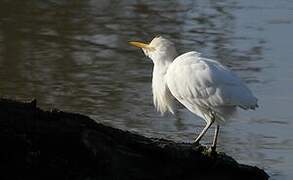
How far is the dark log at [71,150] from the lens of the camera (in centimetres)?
643

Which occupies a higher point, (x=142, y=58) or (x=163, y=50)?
(x=163, y=50)

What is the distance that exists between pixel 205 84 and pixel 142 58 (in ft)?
14.6

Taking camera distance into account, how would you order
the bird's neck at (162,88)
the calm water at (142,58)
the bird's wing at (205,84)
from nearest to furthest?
the bird's wing at (205,84) → the bird's neck at (162,88) → the calm water at (142,58)

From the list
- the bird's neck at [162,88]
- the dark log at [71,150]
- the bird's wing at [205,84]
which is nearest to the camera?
the dark log at [71,150]

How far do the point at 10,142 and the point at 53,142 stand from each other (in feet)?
1.01

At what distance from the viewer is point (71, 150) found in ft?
21.6

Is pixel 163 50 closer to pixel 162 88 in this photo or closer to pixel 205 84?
pixel 162 88

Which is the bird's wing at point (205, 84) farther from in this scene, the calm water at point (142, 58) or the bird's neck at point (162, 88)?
the calm water at point (142, 58)

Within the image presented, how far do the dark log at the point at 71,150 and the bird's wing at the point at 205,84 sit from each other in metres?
0.60

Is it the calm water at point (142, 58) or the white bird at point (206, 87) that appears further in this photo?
the calm water at point (142, 58)

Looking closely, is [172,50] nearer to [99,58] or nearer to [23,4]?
[99,58]

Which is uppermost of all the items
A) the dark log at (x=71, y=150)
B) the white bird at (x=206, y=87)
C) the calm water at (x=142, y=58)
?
the white bird at (x=206, y=87)

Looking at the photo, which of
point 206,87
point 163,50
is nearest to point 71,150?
point 206,87

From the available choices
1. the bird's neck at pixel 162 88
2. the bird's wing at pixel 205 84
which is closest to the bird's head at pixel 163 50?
the bird's neck at pixel 162 88
